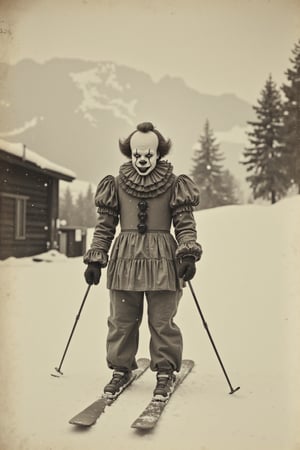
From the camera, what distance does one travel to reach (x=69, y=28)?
7.04 feet

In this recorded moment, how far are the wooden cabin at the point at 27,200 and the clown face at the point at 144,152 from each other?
1.54 feet

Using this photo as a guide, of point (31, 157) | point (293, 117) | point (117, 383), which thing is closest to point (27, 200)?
point (31, 157)

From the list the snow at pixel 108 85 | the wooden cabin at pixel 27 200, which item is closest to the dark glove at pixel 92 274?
the wooden cabin at pixel 27 200

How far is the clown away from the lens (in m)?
1.90

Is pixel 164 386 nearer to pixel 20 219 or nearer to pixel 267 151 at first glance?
pixel 20 219

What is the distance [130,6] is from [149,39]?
153 millimetres

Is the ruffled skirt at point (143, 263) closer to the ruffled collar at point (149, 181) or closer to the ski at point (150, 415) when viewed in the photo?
the ruffled collar at point (149, 181)

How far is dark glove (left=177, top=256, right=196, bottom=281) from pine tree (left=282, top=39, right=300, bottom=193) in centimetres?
60

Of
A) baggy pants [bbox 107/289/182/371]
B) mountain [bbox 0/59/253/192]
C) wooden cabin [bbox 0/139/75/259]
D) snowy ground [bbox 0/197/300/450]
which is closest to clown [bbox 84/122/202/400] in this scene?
baggy pants [bbox 107/289/182/371]

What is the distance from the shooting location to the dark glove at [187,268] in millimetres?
1839

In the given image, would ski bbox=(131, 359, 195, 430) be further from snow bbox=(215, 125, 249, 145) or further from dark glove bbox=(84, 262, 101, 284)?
snow bbox=(215, 125, 249, 145)

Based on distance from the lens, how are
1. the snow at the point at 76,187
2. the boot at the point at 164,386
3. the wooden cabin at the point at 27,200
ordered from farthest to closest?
1. the snow at the point at 76,187
2. the wooden cabin at the point at 27,200
3. the boot at the point at 164,386

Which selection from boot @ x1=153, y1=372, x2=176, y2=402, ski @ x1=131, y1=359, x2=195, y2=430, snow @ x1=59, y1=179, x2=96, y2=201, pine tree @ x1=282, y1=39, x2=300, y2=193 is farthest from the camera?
snow @ x1=59, y1=179, x2=96, y2=201

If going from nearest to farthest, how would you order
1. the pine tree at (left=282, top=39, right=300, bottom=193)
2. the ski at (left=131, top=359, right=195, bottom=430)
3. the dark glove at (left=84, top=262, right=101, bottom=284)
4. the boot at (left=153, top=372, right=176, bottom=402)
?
1. the ski at (left=131, top=359, right=195, bottom=430)
2. the boot at (left=153, top=372, right=176, bottom=402)
3. the dark glove at (left=84, top=262, right=101, bottom=284)
4. the pine tree at (left=282, top=39, right=300, bottom=193)
